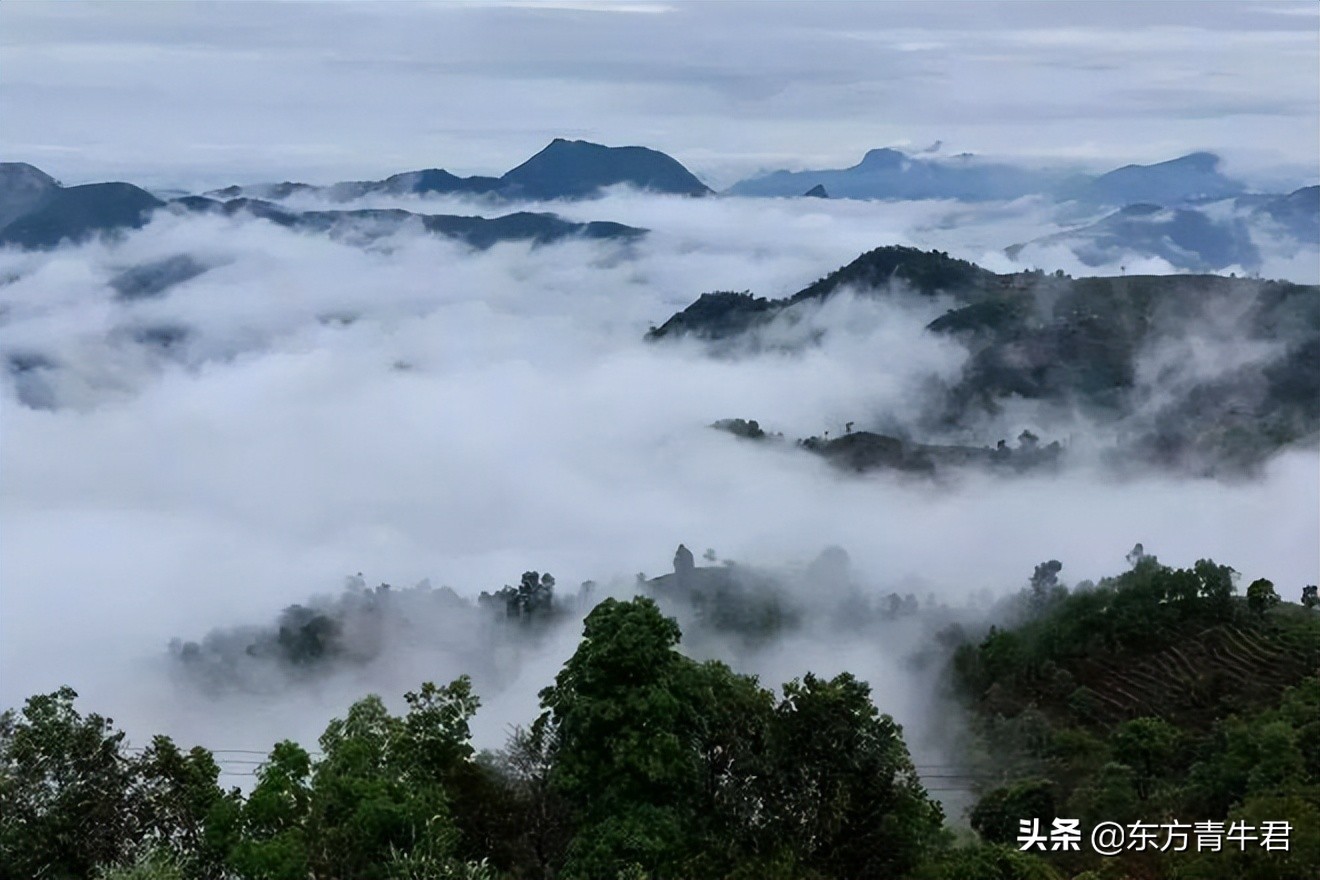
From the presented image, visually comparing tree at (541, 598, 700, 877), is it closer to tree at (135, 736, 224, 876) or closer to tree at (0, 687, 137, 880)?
tree at (135, 736, 224, 876)

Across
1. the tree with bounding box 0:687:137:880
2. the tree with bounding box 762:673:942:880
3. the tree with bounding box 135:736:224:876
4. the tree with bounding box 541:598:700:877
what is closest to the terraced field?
the tree with bounding box 762:673:942:880

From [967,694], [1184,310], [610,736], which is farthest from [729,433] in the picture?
[610,736]

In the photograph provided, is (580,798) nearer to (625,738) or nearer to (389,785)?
(625,738)

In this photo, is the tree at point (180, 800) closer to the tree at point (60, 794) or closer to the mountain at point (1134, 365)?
the tree at point (60, 794)

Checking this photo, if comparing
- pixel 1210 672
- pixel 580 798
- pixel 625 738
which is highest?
pixel 1210 672

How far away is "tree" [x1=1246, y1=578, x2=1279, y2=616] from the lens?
72.4 metres

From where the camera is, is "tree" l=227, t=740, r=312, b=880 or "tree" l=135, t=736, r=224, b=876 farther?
"tree" l=135, t=736, r=224, b=876

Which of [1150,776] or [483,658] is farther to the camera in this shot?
[483,658]

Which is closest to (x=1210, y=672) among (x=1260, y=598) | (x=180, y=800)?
(x=1260, y=598)

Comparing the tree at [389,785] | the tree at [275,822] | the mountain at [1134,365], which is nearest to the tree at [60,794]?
the tree at [275,822]

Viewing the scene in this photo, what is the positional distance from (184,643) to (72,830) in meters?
85.5

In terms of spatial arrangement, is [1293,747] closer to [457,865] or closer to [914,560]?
[457,865]

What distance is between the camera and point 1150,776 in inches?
1697

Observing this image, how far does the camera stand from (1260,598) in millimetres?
72500
